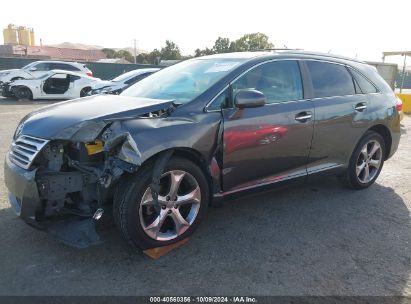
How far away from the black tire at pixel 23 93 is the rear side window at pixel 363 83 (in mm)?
14286

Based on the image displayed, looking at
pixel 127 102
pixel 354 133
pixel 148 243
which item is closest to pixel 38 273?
pixel 148 243

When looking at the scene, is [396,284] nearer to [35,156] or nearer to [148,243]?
[148,243]

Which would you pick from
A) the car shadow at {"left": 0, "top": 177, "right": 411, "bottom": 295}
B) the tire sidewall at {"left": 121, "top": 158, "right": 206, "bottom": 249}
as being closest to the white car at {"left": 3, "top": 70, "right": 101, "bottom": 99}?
the car shadow at {"left": 0, "top": 177, "right": 411, "bottom": 295}

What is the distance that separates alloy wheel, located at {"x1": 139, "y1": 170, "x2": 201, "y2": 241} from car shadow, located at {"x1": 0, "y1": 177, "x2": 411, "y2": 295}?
0.71 ft

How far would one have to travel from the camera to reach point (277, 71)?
158 inches

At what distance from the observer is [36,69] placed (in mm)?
18047

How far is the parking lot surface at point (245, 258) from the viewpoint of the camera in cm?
280

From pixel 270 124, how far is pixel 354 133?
4.80 ft

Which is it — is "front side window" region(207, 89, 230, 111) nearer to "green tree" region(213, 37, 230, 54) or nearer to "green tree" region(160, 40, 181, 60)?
"green tree" region(160, 40, 181, 60)

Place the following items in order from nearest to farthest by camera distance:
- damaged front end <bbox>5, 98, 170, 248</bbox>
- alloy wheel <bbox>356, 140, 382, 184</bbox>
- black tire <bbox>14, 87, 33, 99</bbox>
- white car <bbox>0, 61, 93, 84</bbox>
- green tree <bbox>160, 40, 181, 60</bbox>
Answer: damaged front end <bbox>5, 98, 170, 248</bbox> < alloy wheel <bbox>356, 140, 382, 184</bbox> < black tire <bbox>14, 87, 33, 99</bbox> < white car <bbox>0, 61, 93, 84</bbox> < green tree <bbox>160, 40, 181, 60</bbox>

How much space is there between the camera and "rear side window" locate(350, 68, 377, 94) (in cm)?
480

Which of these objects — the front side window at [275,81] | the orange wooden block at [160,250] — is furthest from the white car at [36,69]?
the orange wooden block at [160,250]

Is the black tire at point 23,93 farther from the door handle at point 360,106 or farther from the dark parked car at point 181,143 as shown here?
the door handle at point 360,106

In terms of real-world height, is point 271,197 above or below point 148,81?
below
